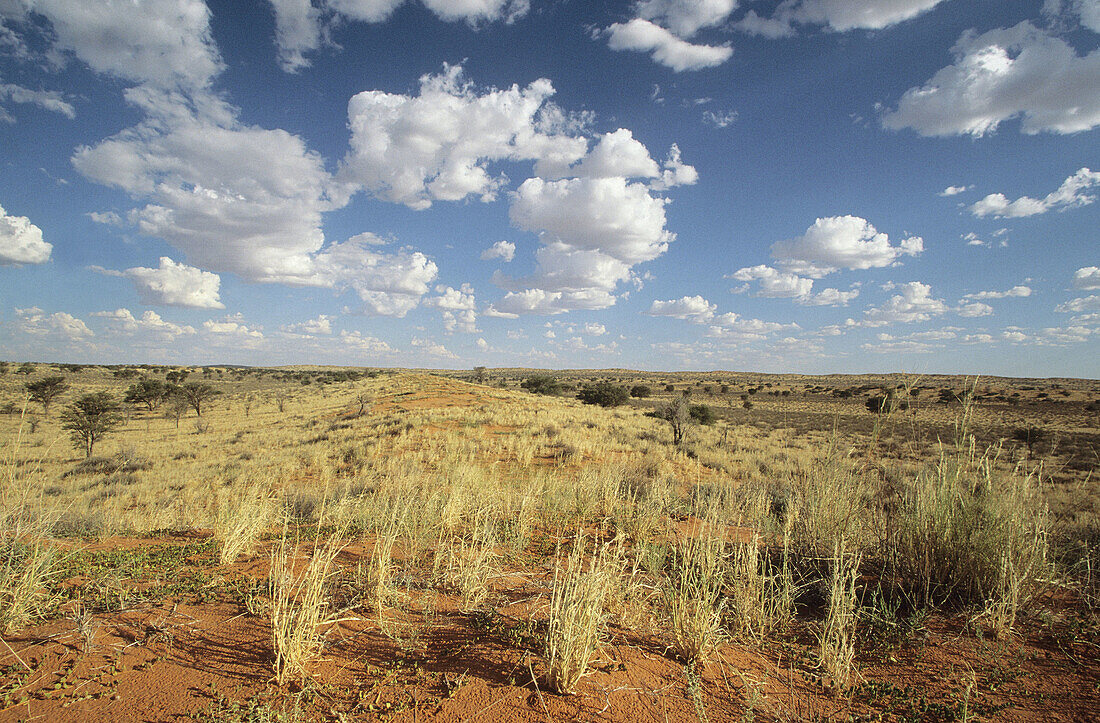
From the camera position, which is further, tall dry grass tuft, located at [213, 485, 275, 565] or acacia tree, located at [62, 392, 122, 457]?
acacia tree, located at [62, 392, 122, 457]

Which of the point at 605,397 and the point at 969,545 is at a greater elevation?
the point at 969,545

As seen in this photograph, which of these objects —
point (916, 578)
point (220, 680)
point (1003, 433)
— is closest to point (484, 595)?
point (220, 680)

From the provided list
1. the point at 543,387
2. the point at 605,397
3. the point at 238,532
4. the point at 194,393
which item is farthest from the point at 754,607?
the point at 543,387

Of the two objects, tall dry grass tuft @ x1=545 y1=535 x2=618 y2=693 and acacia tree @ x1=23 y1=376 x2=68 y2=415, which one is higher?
tall dry grass tuft @ x1=545 y1=535 x2=618 y2=693

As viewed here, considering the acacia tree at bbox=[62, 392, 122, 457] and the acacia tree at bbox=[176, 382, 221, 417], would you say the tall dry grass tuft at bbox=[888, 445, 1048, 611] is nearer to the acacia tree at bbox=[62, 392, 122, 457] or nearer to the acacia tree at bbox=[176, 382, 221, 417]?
the acacia tree at bbox=[62, 392, 122, 457]

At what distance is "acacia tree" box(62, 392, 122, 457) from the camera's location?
18.9 metres

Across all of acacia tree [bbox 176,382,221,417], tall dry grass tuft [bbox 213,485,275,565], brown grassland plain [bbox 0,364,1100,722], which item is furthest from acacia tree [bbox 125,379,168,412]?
tall dry grass tuft [bbox 213,485,275,565]

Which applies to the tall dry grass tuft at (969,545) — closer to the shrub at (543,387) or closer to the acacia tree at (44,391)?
the shrub at (543,387)

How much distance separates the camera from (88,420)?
19.0 m

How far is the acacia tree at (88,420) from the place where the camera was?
18.9 metres

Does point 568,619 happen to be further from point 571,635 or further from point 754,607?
point 754,607

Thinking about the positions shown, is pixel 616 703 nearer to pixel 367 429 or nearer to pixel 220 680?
pixel 220 680

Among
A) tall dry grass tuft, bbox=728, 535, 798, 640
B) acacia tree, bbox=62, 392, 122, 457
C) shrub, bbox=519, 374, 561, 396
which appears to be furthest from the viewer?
shrub, bbox=519, 374, 561, 396

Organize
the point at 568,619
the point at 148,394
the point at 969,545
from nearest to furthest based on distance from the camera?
the point at 568,619 < the point at 969,545 < the point at 148,394
